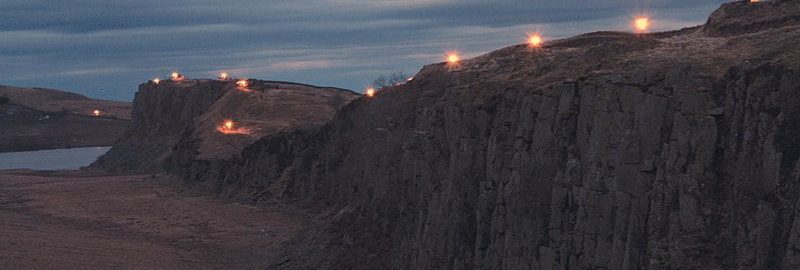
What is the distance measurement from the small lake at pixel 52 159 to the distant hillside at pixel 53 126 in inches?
156

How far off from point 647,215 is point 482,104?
34.7ft

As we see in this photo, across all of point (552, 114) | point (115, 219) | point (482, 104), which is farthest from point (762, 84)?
point (115, 219)

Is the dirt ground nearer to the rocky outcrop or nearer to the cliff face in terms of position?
the rocky outcrop

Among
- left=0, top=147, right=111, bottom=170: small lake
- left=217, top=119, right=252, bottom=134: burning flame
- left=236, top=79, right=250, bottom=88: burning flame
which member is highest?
left=236, top=79, right=250, bottom=88: burning flame

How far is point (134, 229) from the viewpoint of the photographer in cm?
5744

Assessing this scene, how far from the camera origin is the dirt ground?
156 feet

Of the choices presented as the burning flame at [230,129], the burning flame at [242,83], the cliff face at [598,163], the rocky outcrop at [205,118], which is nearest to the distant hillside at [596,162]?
the cliff face at [598,163]

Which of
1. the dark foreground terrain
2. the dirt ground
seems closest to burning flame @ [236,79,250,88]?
the dirt ground

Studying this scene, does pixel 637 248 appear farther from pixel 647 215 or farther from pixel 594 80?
pixel 594 80

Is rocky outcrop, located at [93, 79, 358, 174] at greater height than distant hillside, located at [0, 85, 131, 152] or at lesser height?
greater

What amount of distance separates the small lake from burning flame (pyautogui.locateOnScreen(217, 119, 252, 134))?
4156 cm

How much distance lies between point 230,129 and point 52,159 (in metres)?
62.5

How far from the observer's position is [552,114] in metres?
31.0

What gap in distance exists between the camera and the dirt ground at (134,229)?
47.5 m
